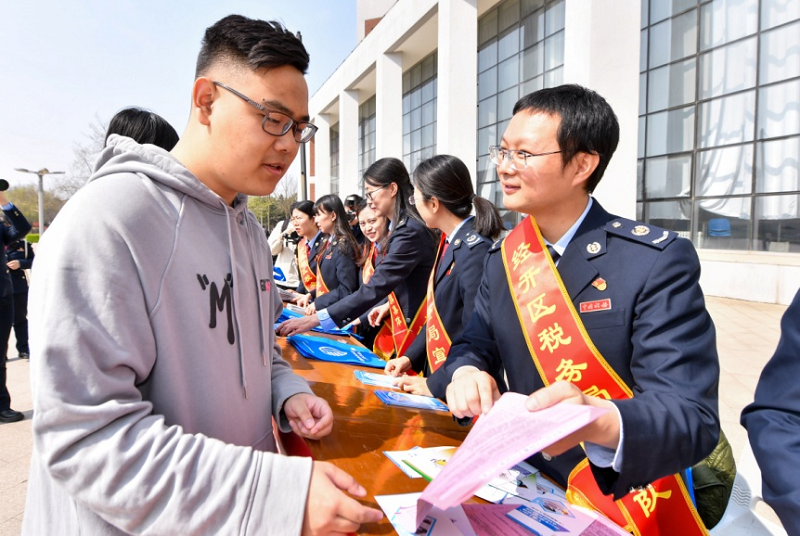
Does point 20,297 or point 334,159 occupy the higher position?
point 334,159

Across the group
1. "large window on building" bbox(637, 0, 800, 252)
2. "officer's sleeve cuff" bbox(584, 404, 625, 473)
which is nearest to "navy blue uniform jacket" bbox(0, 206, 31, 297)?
"officer's sleeve cuff" bbox(584, 404, 625, 473)

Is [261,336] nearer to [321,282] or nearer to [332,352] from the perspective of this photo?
[332,352]

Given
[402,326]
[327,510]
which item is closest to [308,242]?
[402,326]

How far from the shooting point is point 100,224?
0.85m

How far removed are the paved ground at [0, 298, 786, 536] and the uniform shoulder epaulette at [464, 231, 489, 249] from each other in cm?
216

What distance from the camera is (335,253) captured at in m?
4.72

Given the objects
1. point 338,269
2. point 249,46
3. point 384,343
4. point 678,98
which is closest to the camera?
point 249,46

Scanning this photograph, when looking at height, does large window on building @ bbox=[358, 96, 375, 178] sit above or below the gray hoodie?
above

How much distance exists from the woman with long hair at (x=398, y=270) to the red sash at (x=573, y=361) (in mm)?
1482

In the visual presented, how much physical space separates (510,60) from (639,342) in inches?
571

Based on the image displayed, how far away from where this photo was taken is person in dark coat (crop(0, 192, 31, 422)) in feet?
13.2

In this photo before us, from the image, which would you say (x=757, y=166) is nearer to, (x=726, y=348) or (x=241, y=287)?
(x=726, y=348)

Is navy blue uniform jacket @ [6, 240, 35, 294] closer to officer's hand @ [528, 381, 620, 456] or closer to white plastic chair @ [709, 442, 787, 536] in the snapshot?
officer's hand @ [528, 381, 620, 456]

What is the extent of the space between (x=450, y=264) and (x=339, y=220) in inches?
93.9
